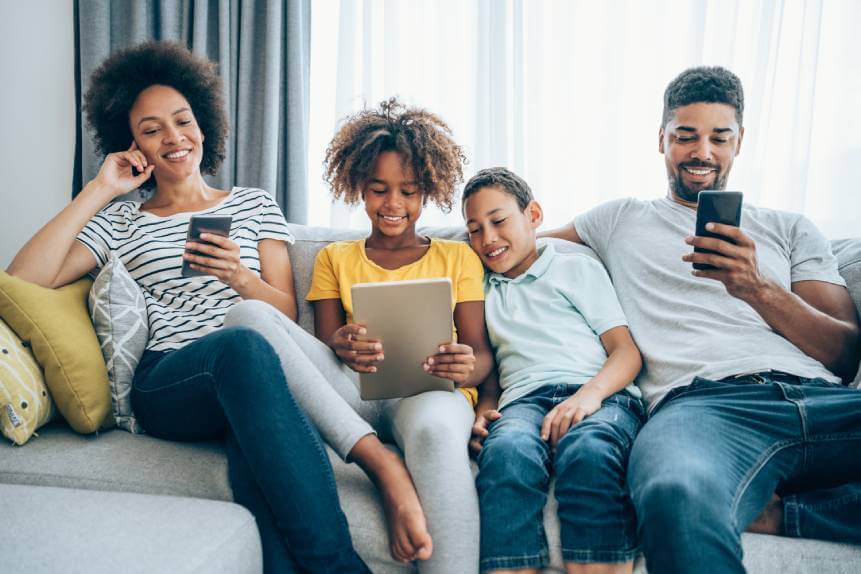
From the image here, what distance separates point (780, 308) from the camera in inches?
56.2

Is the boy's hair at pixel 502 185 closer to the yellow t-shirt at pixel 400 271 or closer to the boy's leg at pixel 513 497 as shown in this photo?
the yellow t-shirt at pixel 400 271

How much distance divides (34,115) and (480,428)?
2.44 m

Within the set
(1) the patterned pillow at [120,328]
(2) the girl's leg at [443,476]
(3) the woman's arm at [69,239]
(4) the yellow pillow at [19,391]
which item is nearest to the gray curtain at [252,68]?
(3) the woman's arm at [69,239]

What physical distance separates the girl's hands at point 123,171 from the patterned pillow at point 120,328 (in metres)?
0.31

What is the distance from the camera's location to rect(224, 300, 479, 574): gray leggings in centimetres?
112

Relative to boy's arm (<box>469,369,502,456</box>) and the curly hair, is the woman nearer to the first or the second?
the curly hair

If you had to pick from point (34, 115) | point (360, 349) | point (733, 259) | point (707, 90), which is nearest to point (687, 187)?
point (707, 90)

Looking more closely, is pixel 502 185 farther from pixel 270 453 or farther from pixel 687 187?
pixel 270 453

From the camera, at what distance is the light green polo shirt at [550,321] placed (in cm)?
153

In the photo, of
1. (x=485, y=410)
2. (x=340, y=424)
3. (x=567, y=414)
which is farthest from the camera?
(x=485, y=410)

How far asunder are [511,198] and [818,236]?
77 centimetres

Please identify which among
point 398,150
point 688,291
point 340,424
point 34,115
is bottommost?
point 340,424

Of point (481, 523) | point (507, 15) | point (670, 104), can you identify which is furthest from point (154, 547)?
point (507, 15)

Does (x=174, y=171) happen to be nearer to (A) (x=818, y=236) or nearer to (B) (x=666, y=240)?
(B) (x=666, y=240)
